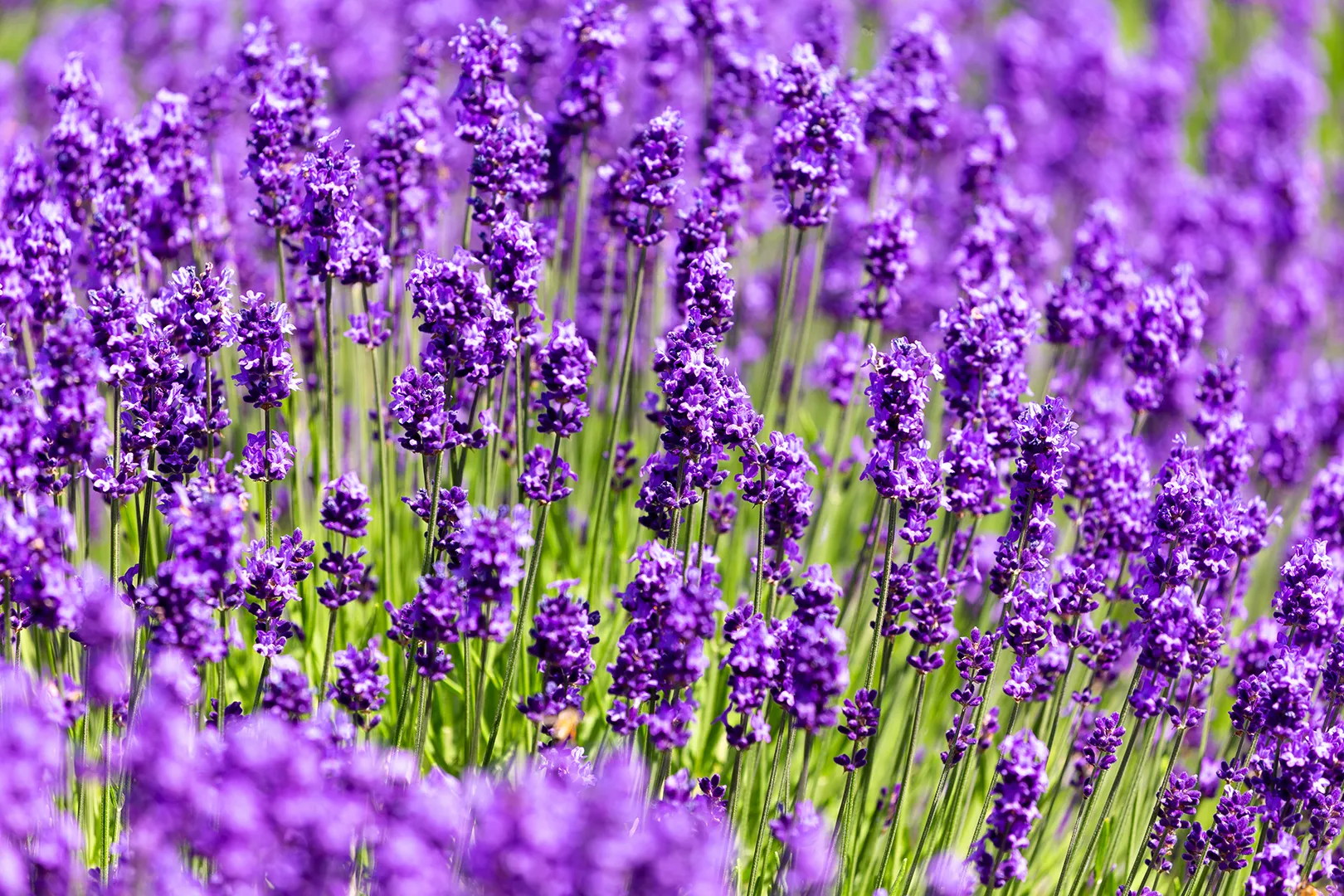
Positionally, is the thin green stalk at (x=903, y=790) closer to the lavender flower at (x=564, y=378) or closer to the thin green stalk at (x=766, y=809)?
the thin green stalk at (x=766, y=809)

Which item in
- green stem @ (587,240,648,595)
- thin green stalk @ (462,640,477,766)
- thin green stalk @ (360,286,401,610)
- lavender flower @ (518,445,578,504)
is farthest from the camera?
green stem @ (587,240,648,595)

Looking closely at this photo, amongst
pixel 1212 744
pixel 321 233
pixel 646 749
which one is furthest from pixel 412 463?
pixel 1212 744

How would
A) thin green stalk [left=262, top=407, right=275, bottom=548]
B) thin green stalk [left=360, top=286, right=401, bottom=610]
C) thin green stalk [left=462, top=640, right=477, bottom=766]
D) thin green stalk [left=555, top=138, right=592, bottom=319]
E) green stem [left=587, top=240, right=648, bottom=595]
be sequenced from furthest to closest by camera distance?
thin green stalk [left=555, top=138, right=592, bottom=319] → green stem [left=587, top=240, right=648, bottom=595] → thin green stalk [left=360, top=286, right=401, bottom=610] → thin green stalk [left=262, top=407, right=275, bottom=548] → thin green stalk [left=462, top=640, right=477, bottom=766]

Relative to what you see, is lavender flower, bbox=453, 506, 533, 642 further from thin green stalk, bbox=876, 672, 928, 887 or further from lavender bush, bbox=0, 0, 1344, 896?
thin green stalk, bbox=876, 672, 928, 887

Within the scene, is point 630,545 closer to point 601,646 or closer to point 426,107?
point 601,646

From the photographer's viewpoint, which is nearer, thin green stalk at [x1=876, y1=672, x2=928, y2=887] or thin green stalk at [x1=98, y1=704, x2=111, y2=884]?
thin green stalk at [x1=98, y1=704, x2=111, y2=884]

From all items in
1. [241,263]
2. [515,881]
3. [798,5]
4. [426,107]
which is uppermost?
[798,5]

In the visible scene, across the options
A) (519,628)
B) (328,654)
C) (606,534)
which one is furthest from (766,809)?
(606,534)

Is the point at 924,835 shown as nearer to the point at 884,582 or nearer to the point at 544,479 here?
the point at 884,582

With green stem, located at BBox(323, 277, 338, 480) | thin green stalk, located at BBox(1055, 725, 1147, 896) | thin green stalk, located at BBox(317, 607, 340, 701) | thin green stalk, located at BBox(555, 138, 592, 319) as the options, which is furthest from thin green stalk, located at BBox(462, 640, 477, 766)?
thin green stalk, located at BBox(555, 138, 592, 319)
